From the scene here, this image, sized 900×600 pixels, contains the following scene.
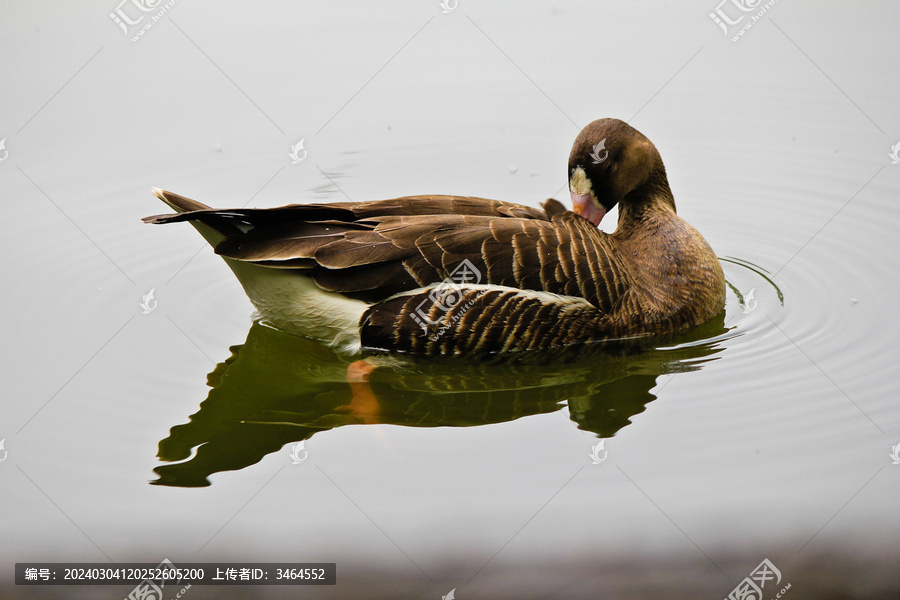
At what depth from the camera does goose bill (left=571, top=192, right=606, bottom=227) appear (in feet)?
24.8

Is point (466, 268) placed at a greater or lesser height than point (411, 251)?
lesser

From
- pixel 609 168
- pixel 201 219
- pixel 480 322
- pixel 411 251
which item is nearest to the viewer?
pixel 201 219

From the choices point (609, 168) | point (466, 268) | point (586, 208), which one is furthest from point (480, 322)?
point (609, 168)

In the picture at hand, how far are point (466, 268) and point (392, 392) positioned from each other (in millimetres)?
1035

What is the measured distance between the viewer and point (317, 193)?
9.96 metres

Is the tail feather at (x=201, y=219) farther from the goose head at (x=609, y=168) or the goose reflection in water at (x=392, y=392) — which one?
the goose head at (x=609, y=168)

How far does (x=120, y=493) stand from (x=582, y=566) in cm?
320

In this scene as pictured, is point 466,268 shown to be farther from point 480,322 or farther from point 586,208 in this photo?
point 586,208

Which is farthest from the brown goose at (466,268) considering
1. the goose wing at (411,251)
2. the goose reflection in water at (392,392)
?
the goose reflection in water at (392,392)

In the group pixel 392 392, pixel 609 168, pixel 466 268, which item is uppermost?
pixel 609 168

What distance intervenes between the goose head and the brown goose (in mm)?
11

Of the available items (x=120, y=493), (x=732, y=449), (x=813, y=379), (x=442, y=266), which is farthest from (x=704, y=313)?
(x=120, y=493)

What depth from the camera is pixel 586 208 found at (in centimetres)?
759

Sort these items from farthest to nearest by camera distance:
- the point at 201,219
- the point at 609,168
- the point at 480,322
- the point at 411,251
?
1. the point at 609,168
2. the point at 480,322
3. the point at 411,251
4. the point at 201,219
